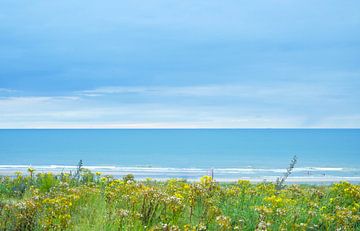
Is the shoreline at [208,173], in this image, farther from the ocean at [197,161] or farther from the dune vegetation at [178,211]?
the dune vegetation at [178,211]

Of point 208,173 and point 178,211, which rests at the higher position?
point 208,173

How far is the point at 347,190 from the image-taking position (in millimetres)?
9414

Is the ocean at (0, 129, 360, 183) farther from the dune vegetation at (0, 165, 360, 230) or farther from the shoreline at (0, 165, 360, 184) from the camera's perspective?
the dune vegetation at (0, 165, 360, 230)

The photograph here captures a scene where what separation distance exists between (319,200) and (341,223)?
300cm

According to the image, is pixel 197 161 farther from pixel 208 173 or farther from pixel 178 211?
pixel 178 211

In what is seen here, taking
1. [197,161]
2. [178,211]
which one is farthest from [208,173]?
[197,161]

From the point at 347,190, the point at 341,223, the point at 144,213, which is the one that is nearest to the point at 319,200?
the point at 347,190

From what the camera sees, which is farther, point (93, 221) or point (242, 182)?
point (242, 182)

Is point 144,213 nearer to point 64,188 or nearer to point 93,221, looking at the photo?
point 93,221

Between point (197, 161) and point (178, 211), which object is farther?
point (197, 161)

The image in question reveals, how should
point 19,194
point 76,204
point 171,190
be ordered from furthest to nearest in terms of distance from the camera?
point 19,194 → point 171,190 → point 76,204

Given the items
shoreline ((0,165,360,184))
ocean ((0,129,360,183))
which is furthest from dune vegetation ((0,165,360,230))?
shoreline ((0,165,360,184))

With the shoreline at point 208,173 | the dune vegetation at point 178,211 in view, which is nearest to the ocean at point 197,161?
the shoreline at point 208,173

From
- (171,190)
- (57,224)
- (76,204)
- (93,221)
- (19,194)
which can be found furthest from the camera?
(19,194)
